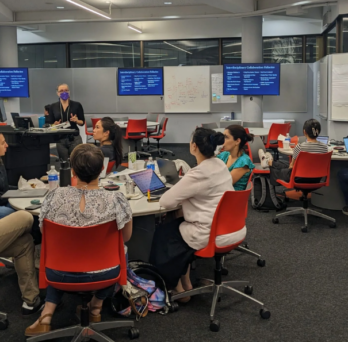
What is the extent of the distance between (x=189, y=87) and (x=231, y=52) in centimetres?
154

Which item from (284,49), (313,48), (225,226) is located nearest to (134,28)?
(284,49)

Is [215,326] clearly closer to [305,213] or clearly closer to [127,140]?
[305,213]

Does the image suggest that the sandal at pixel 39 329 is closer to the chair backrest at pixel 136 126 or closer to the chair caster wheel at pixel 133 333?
the chair caster wheel at pixel 133 333

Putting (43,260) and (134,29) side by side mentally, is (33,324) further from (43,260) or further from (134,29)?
(134,29)

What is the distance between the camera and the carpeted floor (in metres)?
2.78

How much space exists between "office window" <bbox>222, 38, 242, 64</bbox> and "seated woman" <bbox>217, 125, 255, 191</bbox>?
808 centimetres

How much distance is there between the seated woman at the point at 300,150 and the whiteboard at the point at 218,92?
5.54 meters

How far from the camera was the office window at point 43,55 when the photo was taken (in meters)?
12.3

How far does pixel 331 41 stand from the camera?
9781 millimetres

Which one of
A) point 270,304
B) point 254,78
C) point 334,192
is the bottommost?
point 270,304

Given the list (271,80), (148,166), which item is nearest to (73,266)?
(148,166)

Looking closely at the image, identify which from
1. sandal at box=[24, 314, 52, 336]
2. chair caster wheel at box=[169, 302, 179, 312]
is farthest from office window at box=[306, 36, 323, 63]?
sandal at box=[24, 314, 52, 336]

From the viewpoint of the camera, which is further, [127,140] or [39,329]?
[127,140]

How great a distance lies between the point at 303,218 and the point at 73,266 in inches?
141
